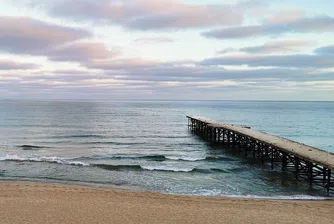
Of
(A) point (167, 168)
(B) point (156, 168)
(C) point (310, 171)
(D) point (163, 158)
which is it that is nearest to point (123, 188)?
(B) point (156, 168)

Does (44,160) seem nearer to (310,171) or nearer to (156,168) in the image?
(156,168)

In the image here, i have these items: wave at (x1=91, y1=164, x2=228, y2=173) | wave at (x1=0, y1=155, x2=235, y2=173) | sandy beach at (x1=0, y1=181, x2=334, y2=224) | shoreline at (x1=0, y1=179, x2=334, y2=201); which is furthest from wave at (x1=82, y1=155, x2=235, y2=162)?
sandy beach at (x1=0, y1=181, x2=334, y2=224)

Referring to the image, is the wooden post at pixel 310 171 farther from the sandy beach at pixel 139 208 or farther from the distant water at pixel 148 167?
the sandy beach at pixel 139 208

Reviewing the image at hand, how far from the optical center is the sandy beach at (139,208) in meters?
12.0

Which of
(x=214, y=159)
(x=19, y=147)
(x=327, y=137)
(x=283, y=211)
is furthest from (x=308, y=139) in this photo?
(x=19, y=147)

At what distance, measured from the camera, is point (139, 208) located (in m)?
13.4

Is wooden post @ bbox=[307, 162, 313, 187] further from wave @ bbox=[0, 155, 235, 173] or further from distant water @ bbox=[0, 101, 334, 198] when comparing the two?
wave @ bbox=[0, 155, 235, 173]

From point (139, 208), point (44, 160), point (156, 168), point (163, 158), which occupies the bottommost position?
point (163, 158)

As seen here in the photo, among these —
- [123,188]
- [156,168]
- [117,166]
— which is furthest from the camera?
[117,166]

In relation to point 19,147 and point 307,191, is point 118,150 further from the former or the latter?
point 307,191

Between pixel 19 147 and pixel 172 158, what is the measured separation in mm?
16172

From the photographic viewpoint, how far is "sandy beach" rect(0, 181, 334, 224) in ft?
39.2

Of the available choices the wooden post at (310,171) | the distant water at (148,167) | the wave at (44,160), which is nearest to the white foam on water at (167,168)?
the distant water at (148,167)

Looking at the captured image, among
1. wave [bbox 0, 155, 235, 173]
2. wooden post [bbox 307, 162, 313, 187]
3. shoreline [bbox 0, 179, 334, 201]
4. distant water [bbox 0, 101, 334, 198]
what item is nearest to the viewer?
shoreline [bbox 0, 179, 334, 201]
